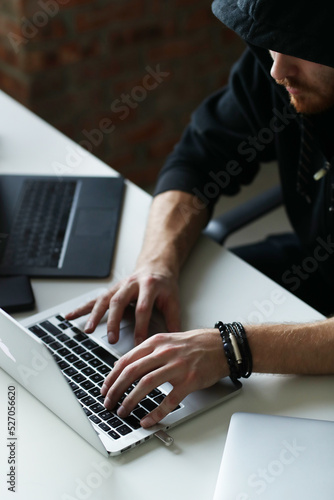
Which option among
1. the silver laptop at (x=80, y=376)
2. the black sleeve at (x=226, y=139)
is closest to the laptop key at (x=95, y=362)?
the silver laptop at (x=80, y=376)

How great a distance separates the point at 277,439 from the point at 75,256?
58cm

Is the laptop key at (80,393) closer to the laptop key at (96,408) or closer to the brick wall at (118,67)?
the laptop key at (96,408)

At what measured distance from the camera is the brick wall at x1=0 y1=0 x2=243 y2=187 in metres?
2.48

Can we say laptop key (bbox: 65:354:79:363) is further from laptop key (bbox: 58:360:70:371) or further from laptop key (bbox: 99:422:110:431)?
laptop key (bbox: 99:422:110:431)

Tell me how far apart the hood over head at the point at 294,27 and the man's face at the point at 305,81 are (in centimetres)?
8

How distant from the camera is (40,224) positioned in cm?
147

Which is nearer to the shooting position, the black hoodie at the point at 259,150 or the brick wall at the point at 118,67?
the black hoodie at the point at 259,150

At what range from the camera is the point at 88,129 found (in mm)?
2711

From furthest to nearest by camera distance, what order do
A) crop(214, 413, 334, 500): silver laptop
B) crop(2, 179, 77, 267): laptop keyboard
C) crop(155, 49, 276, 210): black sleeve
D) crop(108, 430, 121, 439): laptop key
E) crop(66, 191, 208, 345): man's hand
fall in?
crop(155, 49, 276, 210): black sleeve
crop(2, 179, 77, 267): laptop keyboard
crop(66, 191, 208, 345): man's hand
crop(108, 430, 121, 439): laptop key
crop(214, 413, 334, 500): silver laptop

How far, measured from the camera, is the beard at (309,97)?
130 cm

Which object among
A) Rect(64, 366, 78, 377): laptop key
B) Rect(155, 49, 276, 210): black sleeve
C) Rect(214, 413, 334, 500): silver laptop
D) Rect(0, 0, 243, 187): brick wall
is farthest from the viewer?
Rect(0, 0, 243, 187): brick wall

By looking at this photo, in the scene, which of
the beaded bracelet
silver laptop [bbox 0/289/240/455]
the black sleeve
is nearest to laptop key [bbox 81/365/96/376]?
silver laptop [bbox 0/289/240/455]

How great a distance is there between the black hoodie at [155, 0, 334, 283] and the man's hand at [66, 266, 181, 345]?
33 centimetres

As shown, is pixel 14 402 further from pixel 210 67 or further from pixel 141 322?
pixel 210 67
